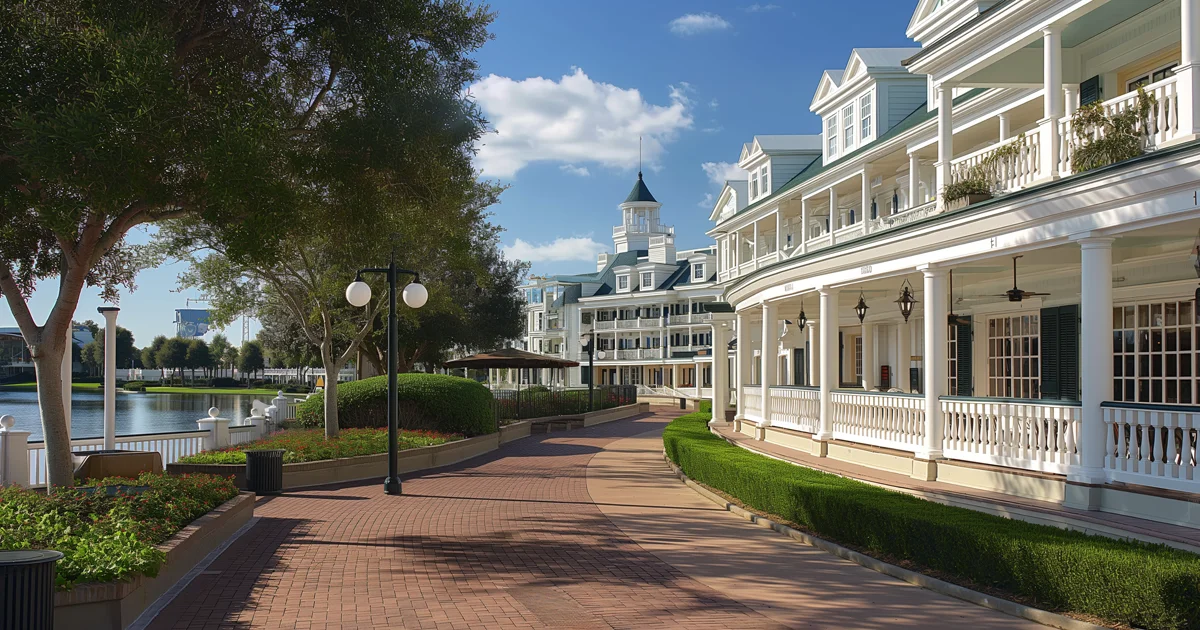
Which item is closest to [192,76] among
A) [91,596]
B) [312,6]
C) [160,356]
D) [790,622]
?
[312,6]

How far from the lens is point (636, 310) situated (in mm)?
76375

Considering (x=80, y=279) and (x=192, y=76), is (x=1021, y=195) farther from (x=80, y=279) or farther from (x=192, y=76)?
(x=80, y=279)

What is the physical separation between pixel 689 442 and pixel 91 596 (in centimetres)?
1301

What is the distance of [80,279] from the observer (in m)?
11.4

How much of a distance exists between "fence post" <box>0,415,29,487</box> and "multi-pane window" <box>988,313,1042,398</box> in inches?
662

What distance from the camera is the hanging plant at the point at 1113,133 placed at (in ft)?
31.4

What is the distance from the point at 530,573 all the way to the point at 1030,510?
5490mm

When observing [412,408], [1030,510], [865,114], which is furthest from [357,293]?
[865,114]

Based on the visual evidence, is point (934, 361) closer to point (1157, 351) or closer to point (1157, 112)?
point (1157, 351)

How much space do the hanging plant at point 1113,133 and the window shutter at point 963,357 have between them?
26.8 feet

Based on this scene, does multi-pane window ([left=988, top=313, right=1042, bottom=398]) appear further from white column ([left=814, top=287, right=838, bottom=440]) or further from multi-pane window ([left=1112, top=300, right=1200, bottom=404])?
white column ([left=814, top=287, right=838, bottom=440])

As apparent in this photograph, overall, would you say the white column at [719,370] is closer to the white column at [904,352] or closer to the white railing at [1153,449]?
the white column at [904,352]

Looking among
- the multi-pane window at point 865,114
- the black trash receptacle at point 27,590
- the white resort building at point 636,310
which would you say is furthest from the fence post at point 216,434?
the white resort building at point 636,310

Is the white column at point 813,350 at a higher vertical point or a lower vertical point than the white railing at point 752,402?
higher
